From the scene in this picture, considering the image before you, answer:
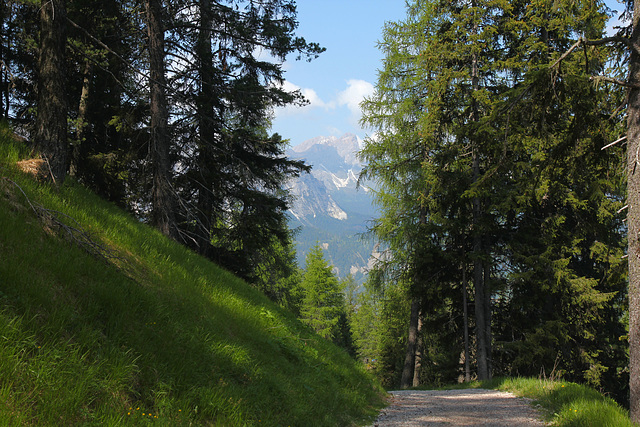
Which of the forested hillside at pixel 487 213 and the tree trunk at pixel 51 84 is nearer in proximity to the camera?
the tree trunk at pixel 51 84

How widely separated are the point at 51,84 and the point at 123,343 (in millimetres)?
4483

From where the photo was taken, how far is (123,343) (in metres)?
3.78

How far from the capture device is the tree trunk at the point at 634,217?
5.61m

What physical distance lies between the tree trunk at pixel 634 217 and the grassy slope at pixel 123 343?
158 inches

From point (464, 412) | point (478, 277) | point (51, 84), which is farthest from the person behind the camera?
point (478, 277)

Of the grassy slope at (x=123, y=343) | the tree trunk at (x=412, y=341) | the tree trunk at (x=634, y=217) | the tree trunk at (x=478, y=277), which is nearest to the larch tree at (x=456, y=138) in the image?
the tree trunk at (x=478, y=277)

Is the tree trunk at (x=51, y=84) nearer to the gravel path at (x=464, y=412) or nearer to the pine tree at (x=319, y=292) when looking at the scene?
the gravel path at (x=464, y=412)

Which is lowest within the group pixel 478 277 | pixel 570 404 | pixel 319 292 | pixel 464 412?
pixel 464 412

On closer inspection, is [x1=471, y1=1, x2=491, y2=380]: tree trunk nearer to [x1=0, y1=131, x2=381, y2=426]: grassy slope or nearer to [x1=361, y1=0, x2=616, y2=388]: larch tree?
[x1=361, y1=0, x2=616, y2=388]: larch tree

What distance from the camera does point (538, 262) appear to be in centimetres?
1384

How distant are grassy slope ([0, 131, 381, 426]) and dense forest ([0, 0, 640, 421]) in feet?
13.3

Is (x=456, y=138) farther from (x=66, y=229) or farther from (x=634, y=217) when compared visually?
(x=66, y=229)

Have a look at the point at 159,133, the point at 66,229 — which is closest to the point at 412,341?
the point at 159,133

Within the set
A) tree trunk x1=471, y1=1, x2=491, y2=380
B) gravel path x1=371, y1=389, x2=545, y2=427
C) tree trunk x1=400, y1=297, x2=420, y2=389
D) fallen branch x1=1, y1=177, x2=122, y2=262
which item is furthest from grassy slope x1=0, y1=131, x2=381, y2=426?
tree trunk x1=400, y1=297, x2=420, y2=389
